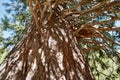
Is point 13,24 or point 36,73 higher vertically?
point 36,73

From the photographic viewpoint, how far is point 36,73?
2094 millimetres

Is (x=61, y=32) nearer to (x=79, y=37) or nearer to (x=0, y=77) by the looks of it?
(x=79, y=37)

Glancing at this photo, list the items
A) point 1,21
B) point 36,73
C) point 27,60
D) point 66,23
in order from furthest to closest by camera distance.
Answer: point 1,21
point 66,23
point 27,60
point 36,73

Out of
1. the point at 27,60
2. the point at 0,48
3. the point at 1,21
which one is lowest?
the point at 0,48

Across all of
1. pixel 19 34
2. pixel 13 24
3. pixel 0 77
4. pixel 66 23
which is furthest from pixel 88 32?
pixel 13 24

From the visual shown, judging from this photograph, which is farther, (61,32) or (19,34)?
(19,34)

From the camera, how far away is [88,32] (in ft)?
9.89

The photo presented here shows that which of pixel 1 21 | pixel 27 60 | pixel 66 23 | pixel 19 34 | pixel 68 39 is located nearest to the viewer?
pixel 27 60

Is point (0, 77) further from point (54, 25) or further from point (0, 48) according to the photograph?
point (0, 48)

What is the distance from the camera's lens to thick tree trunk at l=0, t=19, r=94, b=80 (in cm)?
210

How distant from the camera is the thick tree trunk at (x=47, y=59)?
2100mm

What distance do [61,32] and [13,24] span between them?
2.54 meters

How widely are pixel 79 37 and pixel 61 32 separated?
A: 41cm

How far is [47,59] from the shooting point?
2211 mm
